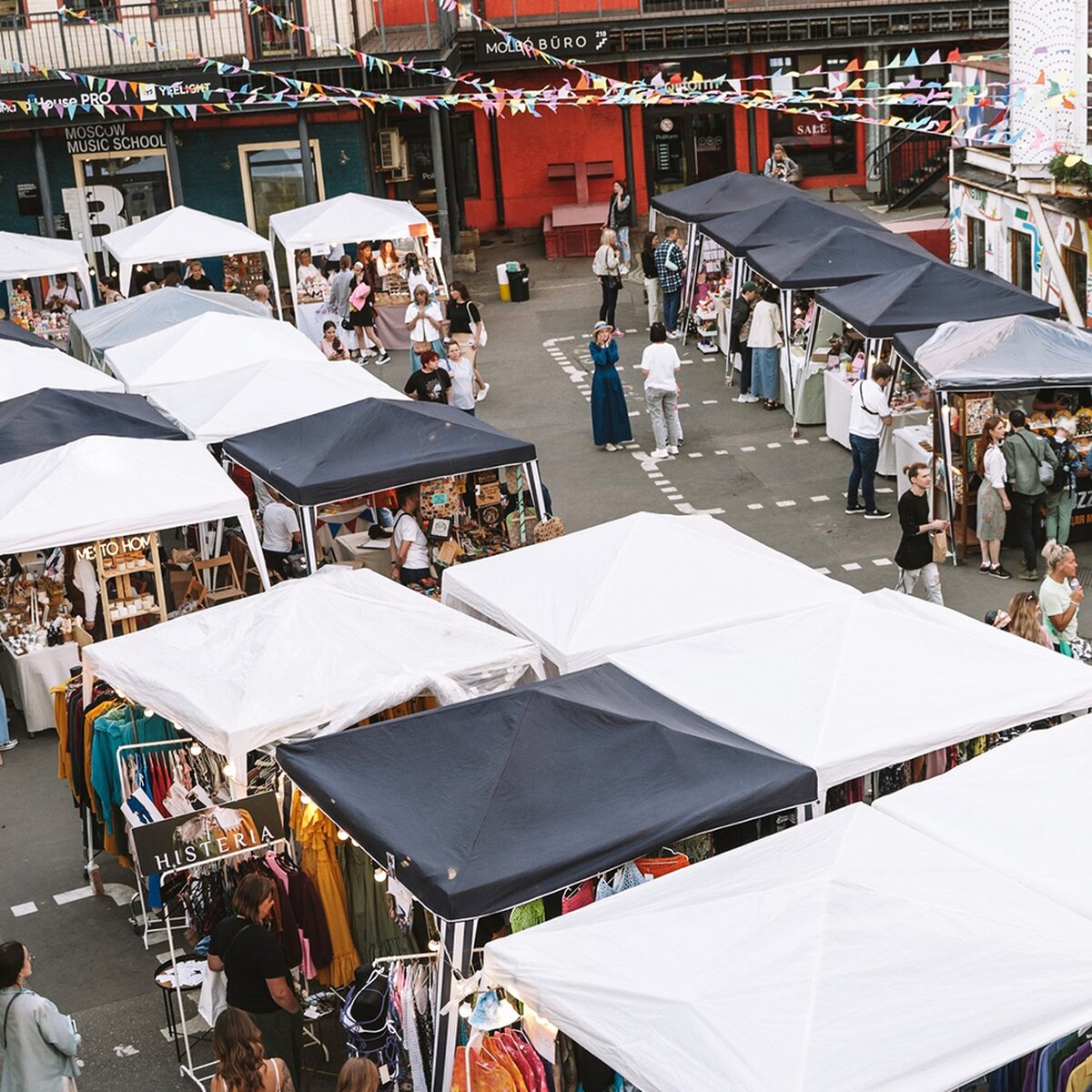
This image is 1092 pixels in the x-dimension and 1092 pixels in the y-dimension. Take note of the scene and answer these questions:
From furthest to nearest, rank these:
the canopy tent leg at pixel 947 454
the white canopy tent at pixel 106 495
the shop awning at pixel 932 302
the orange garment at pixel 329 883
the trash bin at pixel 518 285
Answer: the trash bin at pixel 518 285 → the shop awning at pixel 932 302 → the canopy tent leg at pixel 947 454 → the white canopy tent at pixel 106 495 → the orange garment at pixel 329 883

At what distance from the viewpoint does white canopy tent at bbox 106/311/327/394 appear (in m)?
15.7

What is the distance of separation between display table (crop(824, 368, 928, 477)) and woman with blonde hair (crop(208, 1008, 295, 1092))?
10.5 meters

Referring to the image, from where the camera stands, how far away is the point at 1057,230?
19.7 m

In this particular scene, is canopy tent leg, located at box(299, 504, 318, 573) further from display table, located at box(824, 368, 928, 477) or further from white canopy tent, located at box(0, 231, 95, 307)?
white canopy tent, located at box(0, 231, 95, 307)

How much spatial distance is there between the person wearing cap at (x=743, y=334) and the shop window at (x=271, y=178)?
1077cm

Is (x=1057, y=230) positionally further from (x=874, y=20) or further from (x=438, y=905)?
(x=438, y=905)

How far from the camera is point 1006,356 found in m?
14.0

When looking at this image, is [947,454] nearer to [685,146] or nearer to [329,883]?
[329,883]

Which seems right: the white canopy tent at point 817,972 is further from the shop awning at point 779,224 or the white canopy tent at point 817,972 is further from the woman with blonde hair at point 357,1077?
the shop awning at point 779,224

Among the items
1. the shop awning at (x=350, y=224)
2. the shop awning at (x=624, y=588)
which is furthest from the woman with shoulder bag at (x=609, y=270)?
the shop awning at (x=624, y=588)

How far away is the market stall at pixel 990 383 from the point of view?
Answer: 540 inches

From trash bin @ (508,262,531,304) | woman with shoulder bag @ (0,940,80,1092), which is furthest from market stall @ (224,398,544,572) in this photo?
trash bin @ (508,262,531,304)

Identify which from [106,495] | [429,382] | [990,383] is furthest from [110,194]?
[990,383]

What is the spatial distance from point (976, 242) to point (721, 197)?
3.63 meters
